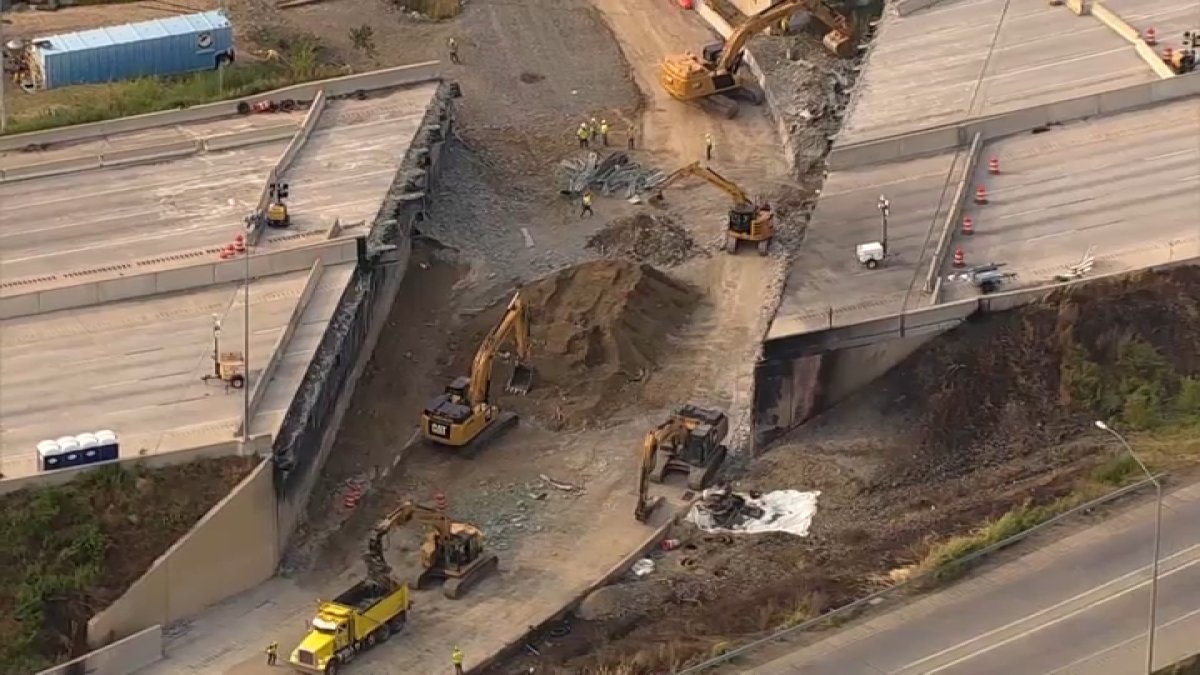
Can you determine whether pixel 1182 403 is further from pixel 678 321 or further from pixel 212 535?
pixel 212 535

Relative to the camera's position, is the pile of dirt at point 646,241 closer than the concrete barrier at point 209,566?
No

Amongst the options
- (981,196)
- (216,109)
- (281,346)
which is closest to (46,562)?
(281,346)

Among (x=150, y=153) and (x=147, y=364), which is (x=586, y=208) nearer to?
(x=150, y=153)

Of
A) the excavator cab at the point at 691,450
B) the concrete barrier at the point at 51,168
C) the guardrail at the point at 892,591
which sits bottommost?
the excavator cab at the point at 691,450

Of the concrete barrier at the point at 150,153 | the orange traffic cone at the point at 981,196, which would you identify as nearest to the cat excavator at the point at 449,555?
the orange traffic cone at the point at 981,196

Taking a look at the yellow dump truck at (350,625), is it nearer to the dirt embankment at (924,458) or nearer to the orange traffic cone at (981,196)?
the dirt embankment at (924,458)

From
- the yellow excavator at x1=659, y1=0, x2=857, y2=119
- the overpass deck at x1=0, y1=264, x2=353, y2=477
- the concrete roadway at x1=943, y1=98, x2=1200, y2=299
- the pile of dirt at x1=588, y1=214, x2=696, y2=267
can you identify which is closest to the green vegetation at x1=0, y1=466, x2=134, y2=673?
the overpass deck at x1=0, y1=264, x2=353, y2=477

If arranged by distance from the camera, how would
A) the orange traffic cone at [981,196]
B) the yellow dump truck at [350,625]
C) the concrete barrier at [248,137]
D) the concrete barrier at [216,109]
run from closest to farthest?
the yellow dump truck at [350,625] → the orange traffic cone at [981,196] → the concrete barrier at [248,137] → the concrete barrier at [216,109]
